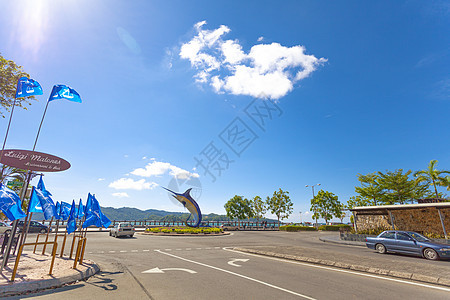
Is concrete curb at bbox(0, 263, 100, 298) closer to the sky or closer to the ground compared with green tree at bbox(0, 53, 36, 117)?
closer to the ground

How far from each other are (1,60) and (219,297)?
15276 mm

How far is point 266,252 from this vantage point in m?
12.6

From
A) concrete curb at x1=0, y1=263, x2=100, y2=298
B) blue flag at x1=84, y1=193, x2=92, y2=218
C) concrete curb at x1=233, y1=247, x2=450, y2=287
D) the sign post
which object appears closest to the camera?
concrete curb at x1=0, y1=263, x2=100, y2=298

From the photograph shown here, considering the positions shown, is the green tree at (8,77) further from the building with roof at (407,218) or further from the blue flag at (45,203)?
the building with roof at (407,218)

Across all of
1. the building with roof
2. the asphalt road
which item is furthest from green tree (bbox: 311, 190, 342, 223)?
the asphalt road

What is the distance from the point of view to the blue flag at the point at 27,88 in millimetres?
8422

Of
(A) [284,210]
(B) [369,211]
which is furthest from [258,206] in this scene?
(B) [369,211]

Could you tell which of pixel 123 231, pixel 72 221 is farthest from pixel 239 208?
pixel 72 221

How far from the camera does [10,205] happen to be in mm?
6348

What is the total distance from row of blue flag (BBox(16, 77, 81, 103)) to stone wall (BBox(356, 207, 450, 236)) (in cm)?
2796

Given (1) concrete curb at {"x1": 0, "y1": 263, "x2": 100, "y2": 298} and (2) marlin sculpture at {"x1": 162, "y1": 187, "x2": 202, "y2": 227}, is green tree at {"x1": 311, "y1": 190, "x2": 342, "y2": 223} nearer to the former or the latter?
(2) marlin sculpture at {"x1": 162, "y1": 187, "x2": 202, "y2": 227}

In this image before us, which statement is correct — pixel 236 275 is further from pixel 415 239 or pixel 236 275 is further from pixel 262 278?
pixel 415 239

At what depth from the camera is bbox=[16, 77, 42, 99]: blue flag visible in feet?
27.6

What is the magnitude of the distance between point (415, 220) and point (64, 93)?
29.5 metres
